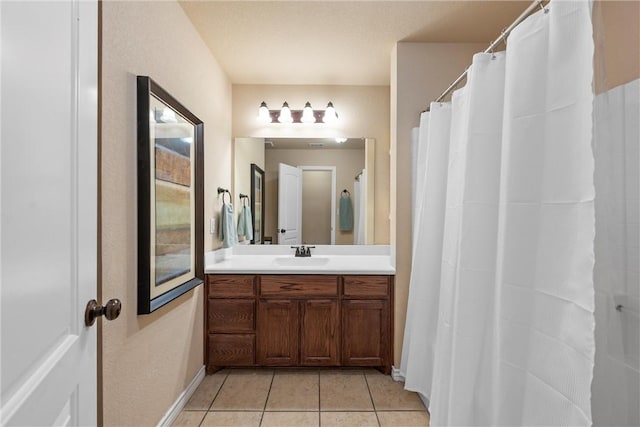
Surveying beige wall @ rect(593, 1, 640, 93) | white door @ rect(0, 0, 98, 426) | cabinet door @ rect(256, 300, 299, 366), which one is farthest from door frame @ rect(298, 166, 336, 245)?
white door @ rect(0, 0, 98, 426)

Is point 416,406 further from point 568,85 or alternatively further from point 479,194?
point 568,85

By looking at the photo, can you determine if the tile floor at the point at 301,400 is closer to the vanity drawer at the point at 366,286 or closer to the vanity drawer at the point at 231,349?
the vanity drawer at the point at 231,349

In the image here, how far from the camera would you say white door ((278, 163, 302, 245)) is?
127 inches

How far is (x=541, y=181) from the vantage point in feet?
3.87

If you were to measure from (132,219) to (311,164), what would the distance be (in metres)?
1.90

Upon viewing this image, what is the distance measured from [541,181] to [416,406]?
1.68 metres

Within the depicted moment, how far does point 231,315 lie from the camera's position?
8.44 ft

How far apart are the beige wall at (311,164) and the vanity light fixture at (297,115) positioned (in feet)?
0.90

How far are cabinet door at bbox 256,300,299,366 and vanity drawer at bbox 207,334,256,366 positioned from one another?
60 millimetres

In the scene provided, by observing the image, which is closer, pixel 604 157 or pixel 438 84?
pixel 604 157

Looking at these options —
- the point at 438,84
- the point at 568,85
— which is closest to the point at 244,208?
the point at 438,84

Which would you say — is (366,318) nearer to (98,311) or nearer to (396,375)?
(396,375)

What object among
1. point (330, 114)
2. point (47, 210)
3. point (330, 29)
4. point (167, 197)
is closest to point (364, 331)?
point (167, 197)

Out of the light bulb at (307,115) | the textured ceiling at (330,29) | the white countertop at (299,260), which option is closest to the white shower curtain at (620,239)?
the textured ceiling at (330,29)
